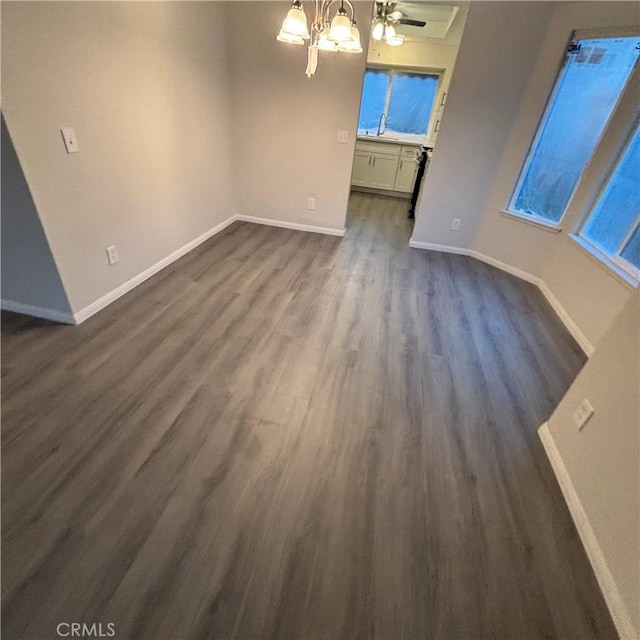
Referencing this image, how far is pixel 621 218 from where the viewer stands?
257cm

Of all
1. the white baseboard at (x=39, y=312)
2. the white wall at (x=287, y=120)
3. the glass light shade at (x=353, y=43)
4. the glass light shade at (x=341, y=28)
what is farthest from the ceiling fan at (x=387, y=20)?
the white baseboard at (x=39, y=312)

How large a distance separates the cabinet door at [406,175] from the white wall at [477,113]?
2340 millimetres

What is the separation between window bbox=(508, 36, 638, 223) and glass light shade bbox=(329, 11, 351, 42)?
7.56ft

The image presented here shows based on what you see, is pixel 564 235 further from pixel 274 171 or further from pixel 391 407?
pixel 274 171

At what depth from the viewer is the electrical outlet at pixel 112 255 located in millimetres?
2424

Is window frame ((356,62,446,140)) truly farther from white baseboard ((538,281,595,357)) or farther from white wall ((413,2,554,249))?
white baseboard ((538,281,595,357))

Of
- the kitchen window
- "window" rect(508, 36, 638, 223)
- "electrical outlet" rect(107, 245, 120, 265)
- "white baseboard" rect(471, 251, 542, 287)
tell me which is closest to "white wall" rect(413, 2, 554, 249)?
"white baseboard" rect(471, 251, 542, 287)

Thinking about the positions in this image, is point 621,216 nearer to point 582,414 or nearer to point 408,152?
point 582,414

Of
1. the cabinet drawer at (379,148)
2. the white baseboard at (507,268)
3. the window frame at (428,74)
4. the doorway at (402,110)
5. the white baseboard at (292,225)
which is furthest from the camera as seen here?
the cabinet drawer at (379,148)

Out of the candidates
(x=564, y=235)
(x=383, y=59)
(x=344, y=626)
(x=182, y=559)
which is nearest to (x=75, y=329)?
(x=182, y=559)

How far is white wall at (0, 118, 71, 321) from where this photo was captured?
1.78 metres

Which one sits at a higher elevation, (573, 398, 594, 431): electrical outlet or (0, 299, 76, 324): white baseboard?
(573, 398, 594, 431): electrical outlet

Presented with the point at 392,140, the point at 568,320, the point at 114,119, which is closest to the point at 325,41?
the point at 114,119

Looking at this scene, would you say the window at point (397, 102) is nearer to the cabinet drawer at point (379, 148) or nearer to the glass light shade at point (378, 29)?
the cabinet drawer at point (379, 148)
